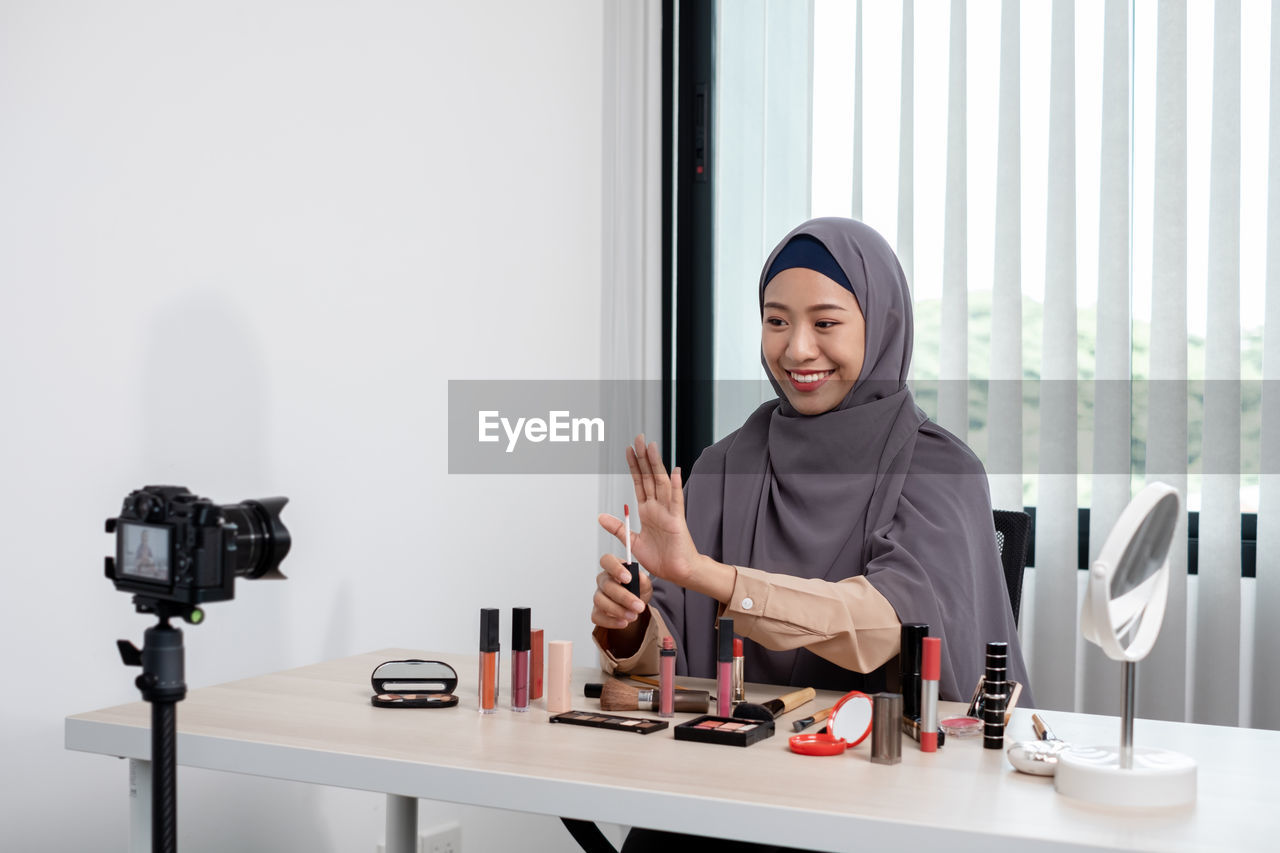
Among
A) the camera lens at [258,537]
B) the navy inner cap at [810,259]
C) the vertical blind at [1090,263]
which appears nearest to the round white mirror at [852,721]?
the camera lens at [258,537]

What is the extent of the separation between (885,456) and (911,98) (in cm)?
122

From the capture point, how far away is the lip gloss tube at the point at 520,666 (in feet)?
4.32

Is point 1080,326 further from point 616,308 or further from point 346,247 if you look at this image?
point 346,247

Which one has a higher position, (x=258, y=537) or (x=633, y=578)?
(x=258, y=537)

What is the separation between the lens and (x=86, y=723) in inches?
48.8

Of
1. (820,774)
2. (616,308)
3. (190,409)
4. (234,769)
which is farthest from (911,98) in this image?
(234,769)

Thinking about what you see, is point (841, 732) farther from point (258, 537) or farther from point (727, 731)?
point (258, 537)

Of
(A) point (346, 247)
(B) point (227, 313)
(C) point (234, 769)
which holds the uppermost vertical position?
(A) point (346, 247)

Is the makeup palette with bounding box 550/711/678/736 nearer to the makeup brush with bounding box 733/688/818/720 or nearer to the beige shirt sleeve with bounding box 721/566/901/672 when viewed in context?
the makeup brush with bounding box 733/688/818/720

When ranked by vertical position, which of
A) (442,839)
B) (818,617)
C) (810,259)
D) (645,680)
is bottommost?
(442,839)

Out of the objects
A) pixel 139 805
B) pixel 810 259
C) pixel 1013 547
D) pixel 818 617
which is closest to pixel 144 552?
pixel 139 805

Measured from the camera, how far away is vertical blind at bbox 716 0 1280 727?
7.43 ft

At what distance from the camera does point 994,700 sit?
3.82ft

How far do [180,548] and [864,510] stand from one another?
105 centimetres
